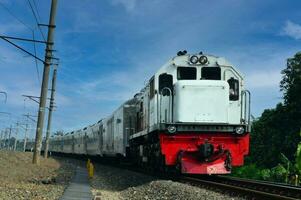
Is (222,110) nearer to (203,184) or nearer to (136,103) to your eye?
(203,184)

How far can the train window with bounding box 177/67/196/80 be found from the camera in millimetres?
16688

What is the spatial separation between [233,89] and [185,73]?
1607 mm

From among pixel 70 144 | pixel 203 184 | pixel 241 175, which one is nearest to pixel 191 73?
pixel 203 184

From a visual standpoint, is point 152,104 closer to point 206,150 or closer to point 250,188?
point 206,150

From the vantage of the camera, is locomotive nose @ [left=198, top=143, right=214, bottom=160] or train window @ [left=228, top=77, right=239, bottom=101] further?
train window @ [left=228, top=77, right=239, bottom=101]

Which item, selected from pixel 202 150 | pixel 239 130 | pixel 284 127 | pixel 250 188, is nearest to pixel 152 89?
pixel 202 150

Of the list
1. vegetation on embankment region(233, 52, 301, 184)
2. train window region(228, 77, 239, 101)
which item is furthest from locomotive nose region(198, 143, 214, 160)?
vegetation on embankment region(233, 52, 301, 184)

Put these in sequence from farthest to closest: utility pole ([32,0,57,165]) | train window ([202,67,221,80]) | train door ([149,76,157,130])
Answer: utility pole ([32,0,57,165]) → train door ([149,76,157,130]) → train window ([202,67,221,80])

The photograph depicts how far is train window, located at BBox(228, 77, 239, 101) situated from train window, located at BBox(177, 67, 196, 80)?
1215 mm

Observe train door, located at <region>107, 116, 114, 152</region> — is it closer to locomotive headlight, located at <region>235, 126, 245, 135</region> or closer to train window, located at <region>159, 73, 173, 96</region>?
train window, located at <region>159, 73, 173, 96</region>

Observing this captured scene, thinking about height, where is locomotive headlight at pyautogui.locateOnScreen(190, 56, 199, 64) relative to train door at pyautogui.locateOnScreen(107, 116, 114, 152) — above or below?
above

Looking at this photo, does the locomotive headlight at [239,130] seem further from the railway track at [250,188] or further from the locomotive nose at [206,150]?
the railway track at [250,188]

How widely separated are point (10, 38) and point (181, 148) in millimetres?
7863

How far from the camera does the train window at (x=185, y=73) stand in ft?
54.7
